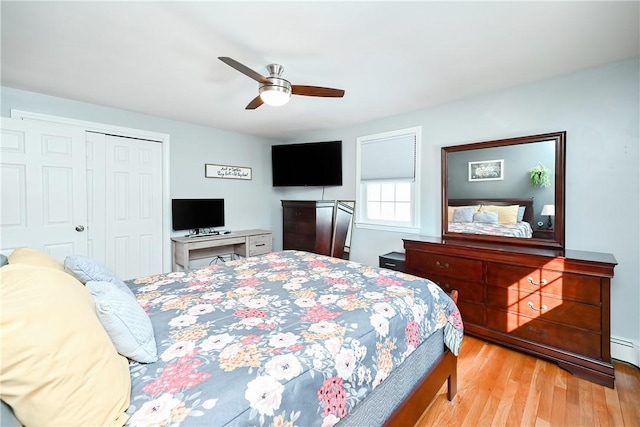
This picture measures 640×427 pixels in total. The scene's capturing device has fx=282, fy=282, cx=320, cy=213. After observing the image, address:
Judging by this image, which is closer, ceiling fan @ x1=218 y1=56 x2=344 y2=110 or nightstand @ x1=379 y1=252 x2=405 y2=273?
ceiling fan @ x1=218 y1=56 x2=344 y2=110

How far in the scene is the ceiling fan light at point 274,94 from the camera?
2100 mm

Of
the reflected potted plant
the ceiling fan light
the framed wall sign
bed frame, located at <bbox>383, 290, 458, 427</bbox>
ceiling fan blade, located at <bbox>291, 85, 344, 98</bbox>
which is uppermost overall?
ceiling fan blade, located at <bbox>291, 85, 344, 98</bbox>

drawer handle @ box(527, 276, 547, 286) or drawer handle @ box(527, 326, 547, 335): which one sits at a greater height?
drawer handle @ box(527, 276, 547, 286)

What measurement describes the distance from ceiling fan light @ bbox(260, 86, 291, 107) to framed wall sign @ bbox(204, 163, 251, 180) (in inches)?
92.9

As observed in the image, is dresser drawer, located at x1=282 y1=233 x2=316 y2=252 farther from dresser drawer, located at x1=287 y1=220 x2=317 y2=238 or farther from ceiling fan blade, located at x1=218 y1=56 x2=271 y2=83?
ceiling fan blade, located at x1=218 y1=56 x2=271 y2=83

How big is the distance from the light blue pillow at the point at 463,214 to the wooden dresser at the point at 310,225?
5.70 feet

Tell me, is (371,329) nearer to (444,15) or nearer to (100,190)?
(444,15)

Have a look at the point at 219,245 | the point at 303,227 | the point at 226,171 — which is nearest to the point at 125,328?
the point at 219,245

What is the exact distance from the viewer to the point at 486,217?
9.45 feet

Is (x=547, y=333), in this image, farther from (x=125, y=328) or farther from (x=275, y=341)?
(x=125, y=328)

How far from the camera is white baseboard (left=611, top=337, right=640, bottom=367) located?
86.4 inches

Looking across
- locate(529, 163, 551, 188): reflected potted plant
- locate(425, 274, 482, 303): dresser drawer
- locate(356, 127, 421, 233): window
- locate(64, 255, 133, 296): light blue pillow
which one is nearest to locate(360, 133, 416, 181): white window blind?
locate(356, 127, 421, 233): window

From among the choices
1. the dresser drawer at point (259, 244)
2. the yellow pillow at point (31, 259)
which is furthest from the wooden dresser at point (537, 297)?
the yellow pillow at point (31, 259)

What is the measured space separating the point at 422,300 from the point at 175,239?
324 cm
